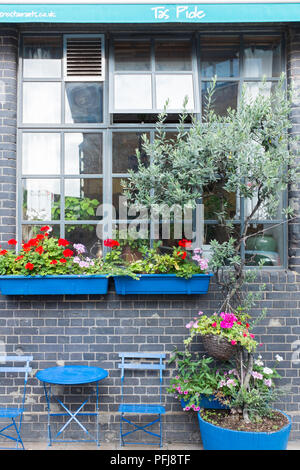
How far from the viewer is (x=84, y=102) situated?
5293 mm

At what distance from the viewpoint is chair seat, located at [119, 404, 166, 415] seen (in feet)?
14.6

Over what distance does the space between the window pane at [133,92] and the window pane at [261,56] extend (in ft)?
4.09

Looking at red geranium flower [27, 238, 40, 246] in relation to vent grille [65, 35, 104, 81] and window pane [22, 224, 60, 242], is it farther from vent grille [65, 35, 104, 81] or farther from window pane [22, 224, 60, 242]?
vent grille [65, 35, 104, 81]

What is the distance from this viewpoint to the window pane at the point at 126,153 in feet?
17.1

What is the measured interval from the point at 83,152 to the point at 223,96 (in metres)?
1.83

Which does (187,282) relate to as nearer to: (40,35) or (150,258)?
(150,258)

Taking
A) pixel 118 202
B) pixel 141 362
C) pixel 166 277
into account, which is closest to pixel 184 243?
pixel 166 277

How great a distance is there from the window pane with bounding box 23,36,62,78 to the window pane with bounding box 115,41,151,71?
0.73 metres

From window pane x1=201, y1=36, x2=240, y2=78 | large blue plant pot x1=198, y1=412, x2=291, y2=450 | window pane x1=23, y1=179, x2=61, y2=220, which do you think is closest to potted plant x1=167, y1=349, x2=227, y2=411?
large blue plant pot x1=198, y1=412, x2=291, y2=450

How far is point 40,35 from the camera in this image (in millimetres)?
5324

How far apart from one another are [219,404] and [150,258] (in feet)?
5.67

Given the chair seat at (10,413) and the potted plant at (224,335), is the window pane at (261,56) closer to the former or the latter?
the potted plant at (224,335)

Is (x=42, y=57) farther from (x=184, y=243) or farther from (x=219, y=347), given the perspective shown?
(x=219, y=347)

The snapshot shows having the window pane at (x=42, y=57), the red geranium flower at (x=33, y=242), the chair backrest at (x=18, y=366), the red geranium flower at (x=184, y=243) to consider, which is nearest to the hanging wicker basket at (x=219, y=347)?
the red geranium flower at (x=184, y=243)
